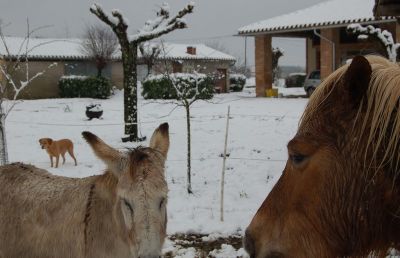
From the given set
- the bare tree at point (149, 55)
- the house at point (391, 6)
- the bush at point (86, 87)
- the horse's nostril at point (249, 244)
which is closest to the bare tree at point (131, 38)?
the house at point (391, 6)

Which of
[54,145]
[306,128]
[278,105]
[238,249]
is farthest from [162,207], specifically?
[278,105]

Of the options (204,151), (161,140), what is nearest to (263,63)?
(204,151)

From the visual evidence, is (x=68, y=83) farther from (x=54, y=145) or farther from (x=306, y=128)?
(x=306, y=128)

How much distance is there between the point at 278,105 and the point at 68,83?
17.8 meters

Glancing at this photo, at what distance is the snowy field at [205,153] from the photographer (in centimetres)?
685

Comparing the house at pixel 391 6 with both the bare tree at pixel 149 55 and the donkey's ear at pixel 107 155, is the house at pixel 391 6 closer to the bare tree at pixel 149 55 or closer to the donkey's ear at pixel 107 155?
the donkey's ear at pixel 107 155

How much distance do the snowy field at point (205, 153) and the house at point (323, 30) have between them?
4.73m

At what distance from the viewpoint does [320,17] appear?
24.2m

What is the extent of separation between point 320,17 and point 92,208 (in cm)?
2320

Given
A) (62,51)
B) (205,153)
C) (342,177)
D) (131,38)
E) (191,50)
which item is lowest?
(205,153)

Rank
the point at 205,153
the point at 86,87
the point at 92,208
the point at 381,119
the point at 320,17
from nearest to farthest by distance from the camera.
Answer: the point at 381,119, the point at 92,208, the point at 205,153, the point at 320,17, the point at 86,87

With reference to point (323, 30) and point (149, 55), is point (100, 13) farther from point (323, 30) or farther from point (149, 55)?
point (149, 55)

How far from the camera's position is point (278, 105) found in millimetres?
20406

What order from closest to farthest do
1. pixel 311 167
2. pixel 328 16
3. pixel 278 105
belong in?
pixel 311 167 < pixel 278 105 < pixel 328 16
